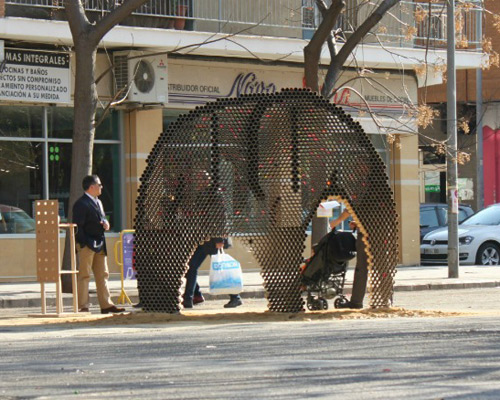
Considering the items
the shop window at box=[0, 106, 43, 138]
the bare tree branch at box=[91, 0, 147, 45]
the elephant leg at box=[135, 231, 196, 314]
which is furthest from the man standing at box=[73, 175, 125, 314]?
the shop window at box=[0, 106, 43, 138]

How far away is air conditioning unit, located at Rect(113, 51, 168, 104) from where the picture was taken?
82.4ft

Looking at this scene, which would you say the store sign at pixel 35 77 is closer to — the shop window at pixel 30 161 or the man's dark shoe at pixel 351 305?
the shop window at pixel 30 161

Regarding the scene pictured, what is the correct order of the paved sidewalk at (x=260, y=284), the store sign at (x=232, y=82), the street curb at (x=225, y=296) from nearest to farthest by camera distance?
the street curb at (x=225, y=296) → the paved sidewalk at (x=260, y=284) → the store sign at (x=232, y=82)

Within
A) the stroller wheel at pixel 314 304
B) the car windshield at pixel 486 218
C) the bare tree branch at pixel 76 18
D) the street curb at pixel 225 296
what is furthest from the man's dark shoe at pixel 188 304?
the car windshield at pixel 486 218

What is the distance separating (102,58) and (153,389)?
58.4ft

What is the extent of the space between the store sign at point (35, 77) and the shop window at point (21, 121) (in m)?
0.52

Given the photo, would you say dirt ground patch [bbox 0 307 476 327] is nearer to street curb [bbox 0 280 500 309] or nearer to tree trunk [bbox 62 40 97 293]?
street curb [bbox 0 280 500 309]

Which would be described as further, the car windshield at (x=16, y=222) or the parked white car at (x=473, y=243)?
the parked white car at (x=473, y=243)

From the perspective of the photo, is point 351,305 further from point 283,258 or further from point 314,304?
point 283,258

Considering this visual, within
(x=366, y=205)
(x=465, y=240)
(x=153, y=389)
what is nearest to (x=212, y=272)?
(x=366, y=205)

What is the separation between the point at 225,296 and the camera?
68.3 feet

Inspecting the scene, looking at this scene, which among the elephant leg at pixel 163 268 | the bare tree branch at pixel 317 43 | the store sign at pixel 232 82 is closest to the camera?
the elephant leg at pixel 163 268

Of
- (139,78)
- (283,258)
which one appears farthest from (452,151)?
(283,258)

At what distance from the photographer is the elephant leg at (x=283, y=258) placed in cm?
1523
